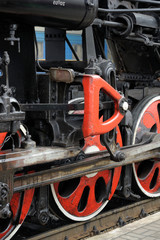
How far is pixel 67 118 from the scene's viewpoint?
14.3ft

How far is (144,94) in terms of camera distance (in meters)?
5.66

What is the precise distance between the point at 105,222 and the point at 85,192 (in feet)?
1.25

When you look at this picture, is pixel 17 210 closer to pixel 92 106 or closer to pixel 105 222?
pixel 92 106

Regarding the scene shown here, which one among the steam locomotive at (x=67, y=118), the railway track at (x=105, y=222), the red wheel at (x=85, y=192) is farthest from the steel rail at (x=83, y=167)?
the railway track at (x=105, y=222)

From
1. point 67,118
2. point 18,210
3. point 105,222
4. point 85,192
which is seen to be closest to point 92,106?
point 67,118

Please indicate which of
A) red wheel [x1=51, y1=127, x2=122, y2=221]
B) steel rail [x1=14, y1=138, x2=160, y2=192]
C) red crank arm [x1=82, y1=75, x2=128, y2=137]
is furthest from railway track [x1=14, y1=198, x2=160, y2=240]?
red crank arm [x1=82, y1=75, x2=128, y2=137]

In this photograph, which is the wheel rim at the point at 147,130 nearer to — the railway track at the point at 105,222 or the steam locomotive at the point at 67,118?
the steam locomotive at the point at 67,118

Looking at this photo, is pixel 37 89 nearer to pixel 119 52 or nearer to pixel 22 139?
pixel 22 139

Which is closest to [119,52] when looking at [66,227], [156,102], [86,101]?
[156,102]

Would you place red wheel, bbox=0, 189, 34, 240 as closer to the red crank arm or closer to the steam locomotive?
the steam locomotive

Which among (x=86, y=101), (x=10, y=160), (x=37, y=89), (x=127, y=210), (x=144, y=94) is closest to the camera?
(x=10, y=160)

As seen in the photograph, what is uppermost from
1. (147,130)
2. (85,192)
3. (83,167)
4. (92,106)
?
(92,106)

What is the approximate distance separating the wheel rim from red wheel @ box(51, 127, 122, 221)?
1.50ft

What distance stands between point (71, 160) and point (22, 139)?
66 centimetres
